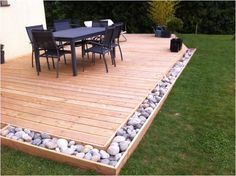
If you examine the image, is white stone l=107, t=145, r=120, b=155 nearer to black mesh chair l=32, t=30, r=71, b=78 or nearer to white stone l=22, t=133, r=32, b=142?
white stone l=22, t=133, r=32, b=142

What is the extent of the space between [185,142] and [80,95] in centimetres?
173

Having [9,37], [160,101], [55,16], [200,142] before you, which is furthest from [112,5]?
[200,142]

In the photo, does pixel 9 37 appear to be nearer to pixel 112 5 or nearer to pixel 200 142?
pixel 200 142

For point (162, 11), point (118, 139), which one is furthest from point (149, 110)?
point (162, 11)

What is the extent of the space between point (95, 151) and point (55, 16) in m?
11.6

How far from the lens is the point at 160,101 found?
3826 millimetres

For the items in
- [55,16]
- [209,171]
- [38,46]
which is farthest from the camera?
[55,16]

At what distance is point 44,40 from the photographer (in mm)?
4797

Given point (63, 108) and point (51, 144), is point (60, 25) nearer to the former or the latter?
point (63, 108)

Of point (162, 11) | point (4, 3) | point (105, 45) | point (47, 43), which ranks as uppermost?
point (4, 3)

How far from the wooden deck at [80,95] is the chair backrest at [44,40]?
54 centimetres

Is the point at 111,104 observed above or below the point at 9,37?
below

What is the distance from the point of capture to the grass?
2514 mm

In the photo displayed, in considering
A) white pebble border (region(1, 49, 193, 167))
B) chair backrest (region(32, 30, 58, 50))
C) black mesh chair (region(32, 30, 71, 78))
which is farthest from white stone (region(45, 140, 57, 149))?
chair backrest (region(32, 30, 58, 50))
